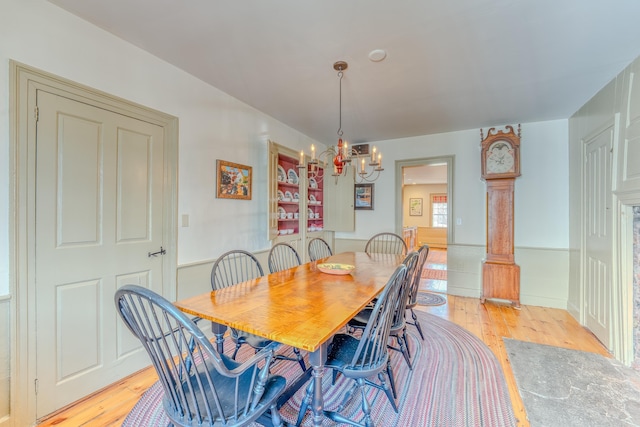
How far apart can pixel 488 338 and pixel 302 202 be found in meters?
2.92

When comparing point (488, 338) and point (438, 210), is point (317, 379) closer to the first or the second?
point (488, 338)

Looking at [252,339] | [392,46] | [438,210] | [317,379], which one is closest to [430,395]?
[317,379]

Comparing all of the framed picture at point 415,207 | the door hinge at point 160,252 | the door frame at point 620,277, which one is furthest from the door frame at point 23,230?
the framed picture at point 415,207

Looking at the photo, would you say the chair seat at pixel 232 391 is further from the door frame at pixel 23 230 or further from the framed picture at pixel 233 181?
the framed picture at pixel 233 181

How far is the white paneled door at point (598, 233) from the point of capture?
2649 millimetres

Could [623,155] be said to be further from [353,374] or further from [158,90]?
A: [158,90]

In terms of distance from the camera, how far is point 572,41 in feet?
6.74

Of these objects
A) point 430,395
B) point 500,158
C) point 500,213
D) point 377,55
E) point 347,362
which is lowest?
point 430,395

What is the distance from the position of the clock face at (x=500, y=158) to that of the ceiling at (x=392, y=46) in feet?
2.16

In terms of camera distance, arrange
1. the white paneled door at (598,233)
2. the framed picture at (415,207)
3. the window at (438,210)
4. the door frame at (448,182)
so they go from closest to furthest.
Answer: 1. the white paneled door at (598,233)
2. the door frame at (448,182)
3. the window at (438,210)
4. the framed picture at (415,207)

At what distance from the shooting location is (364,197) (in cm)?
511

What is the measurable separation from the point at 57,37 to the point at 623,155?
4.43m

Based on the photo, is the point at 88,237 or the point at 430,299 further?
the point at 430,299

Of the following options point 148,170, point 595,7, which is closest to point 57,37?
point 148,170
